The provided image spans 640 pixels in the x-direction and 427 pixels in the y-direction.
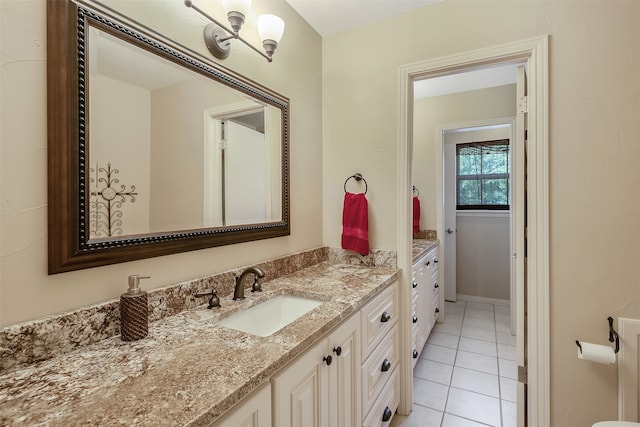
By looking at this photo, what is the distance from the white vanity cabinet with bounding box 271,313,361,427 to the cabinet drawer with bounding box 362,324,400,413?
9 cm

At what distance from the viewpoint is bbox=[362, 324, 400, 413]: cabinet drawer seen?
1328 millimetres

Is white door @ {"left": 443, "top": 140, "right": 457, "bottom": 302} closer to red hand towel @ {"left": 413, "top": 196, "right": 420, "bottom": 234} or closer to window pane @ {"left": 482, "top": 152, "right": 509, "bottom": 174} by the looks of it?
window pane @ {"left": 482, "top": 152, "right": 509, "bottom": 174}

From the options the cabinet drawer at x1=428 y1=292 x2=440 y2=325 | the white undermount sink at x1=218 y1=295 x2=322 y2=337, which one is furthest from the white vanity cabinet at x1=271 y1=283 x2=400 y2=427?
the cabinet drawer at x1=428 y1=292 x2=440 y2=325

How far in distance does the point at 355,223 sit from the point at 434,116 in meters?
2.12

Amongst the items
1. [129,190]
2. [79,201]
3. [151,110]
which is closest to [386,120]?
[151,110]

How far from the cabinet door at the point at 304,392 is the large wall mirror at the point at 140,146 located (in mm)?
620

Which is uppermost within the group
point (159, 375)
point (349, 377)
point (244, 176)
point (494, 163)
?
point (494, 163)

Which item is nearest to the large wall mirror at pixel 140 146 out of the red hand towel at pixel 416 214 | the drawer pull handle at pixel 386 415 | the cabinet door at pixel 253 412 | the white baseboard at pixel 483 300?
the cabinet door at pixel 253 412

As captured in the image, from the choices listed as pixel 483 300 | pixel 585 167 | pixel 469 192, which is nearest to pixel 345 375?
pixel 585 167

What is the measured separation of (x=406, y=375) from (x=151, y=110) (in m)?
1.95

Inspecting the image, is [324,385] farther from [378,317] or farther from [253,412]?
[378,317]

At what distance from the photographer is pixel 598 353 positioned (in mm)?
1298

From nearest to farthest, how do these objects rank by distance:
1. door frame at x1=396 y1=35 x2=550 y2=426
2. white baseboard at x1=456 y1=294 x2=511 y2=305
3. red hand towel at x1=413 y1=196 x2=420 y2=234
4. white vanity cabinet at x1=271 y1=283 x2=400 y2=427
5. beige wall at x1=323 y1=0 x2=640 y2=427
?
white vanity cabinet at x1=271 y1=283 x2=400 y2=427 < beige wall at x1=323 y1=0 x2=640 y2=427 < door frame at x1=396 y1=35 x2=550 y2=426 < red hand towel at x1=413 y1=196 x2=420 y2=234 < white baseboard at x1=456 y1=294 x2=511 y2=305

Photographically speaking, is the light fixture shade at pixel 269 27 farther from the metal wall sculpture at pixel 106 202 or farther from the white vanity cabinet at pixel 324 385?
the white vanity cabinet at pixel 324 385
